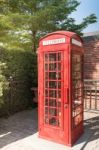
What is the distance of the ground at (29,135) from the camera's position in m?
5.50

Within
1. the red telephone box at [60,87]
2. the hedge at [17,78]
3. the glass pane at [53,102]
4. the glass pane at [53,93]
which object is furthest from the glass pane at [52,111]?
the hedge at [17,78]

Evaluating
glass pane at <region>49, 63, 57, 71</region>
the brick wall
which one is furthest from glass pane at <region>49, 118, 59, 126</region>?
the brick wall

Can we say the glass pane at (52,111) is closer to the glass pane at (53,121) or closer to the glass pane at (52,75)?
the glass pane at (53,121)

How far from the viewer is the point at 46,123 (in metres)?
5.93

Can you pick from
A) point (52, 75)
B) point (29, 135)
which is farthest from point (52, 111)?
point (29, 135)

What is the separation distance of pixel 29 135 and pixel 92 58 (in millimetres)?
4583

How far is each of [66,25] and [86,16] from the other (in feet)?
3.99

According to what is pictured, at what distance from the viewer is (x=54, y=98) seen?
576 cm

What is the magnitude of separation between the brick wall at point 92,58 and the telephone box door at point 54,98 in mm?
4096

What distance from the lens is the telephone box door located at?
5516 millimetres

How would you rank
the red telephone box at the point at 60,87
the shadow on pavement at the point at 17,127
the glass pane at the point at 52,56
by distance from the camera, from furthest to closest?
the shadow on pavement at the point at 17,127
the glass pane at the point at 52,56
the red telephone box at the point at 60,87

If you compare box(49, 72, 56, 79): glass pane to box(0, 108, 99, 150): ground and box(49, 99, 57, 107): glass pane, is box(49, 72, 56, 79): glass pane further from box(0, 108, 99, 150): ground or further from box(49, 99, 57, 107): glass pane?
box(0, 108, 99, 150): ground

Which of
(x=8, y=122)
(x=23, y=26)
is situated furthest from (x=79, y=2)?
(x=8, y=122)

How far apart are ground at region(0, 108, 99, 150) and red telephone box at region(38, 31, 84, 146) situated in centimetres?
21
